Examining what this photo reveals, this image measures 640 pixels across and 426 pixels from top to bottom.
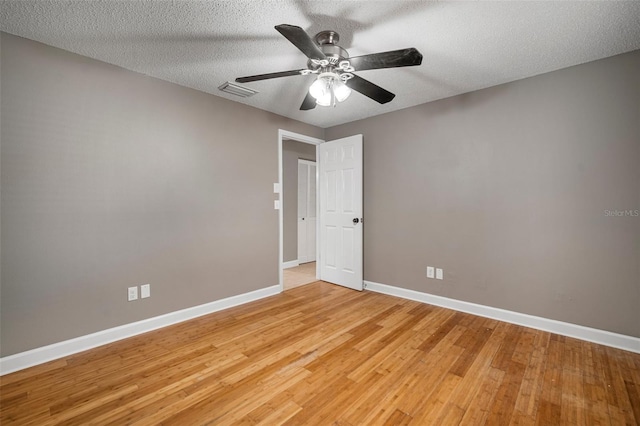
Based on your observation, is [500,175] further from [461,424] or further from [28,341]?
[28,341]

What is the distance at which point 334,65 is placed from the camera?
1962 mm

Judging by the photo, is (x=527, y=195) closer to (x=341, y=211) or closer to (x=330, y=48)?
(x=341, y=211)

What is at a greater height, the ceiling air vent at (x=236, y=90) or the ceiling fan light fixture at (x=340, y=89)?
the ceiling air vent at (x=236, y=90)

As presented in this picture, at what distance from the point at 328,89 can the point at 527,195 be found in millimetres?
2278

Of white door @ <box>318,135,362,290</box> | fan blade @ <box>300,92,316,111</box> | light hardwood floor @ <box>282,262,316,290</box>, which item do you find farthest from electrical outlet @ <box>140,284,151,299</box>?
white door @ <box>318,135,362,290</box>

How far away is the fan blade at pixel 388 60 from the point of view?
169 centimetres

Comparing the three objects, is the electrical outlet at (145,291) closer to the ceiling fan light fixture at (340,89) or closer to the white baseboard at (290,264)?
the ceiling fan light fixture at (340,89)

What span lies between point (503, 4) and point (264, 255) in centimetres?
334

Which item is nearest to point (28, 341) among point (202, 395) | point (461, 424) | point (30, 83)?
point (202, 395)

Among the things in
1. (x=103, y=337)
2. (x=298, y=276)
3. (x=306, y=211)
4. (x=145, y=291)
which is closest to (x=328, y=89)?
(x=145, y=291)

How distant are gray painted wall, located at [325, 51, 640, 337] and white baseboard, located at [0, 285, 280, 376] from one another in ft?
7.43

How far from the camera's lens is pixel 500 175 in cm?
297

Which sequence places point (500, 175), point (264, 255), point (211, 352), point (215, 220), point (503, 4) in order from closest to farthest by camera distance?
point (503, 4) < point (211, 352) < point (500, 175) < point (215, 220) < point (264, 255)

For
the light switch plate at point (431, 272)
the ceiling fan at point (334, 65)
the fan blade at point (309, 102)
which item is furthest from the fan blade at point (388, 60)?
the light switch plate at point (431, 272)
